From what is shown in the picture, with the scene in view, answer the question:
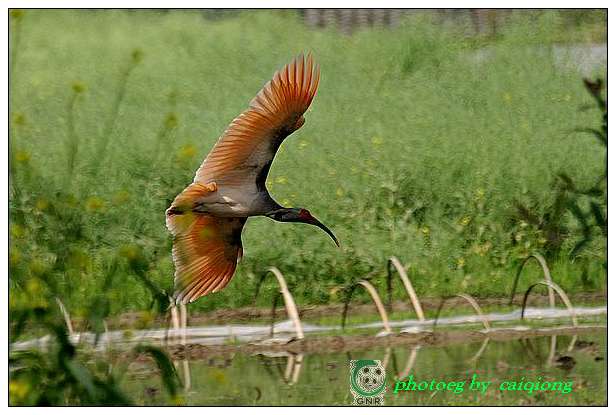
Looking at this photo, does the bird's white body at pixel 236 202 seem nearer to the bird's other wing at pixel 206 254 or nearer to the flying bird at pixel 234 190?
the flying bird at pixel 234 190

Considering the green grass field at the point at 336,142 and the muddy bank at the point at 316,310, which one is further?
the green grass field at the point at 336,142

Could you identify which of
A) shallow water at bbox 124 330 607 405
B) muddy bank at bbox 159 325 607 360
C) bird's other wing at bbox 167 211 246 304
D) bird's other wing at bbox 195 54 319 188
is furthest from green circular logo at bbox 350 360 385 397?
bird's other wing at bbox 195 54 319 188

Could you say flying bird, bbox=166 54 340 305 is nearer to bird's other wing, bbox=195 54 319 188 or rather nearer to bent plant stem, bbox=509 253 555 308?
bird's other wing, bbox=195 54 319 188

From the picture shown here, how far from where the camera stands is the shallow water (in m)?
4.66

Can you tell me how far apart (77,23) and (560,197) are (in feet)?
10.1

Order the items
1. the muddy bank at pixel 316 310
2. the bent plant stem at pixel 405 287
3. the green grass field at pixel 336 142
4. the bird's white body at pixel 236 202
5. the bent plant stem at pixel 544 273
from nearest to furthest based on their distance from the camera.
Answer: the bird's white body at pixel 236 202 < the bent plant stem at pixel 405 287 < the muddy bank at pixel 316 310 < the bent plant stem at pixel 544 273 < the green grass field at pixel 336 142

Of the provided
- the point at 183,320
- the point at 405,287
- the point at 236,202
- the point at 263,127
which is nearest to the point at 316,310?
the point at 405,287

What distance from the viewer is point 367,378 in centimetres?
480

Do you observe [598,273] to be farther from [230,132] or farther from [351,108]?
[230,132]

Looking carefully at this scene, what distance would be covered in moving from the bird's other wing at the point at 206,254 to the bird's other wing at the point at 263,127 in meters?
0.19

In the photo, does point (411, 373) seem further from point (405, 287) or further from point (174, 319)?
point (174, 319)

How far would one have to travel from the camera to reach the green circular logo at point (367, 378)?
4758 mm

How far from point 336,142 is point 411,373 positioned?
1852 mm

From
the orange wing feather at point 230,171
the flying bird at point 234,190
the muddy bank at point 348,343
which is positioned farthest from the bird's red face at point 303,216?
the muddy bank at point 348,343
